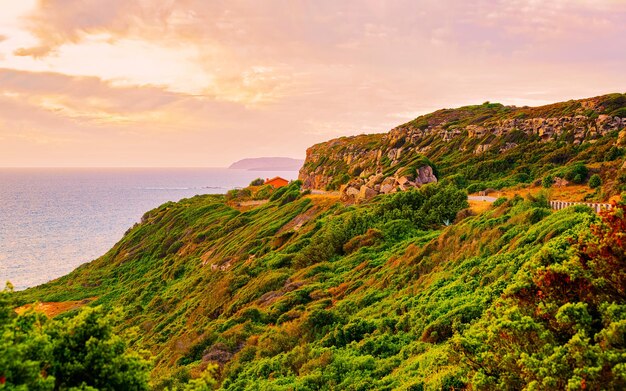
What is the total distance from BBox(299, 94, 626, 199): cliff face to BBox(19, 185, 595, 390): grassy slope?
13.5 m

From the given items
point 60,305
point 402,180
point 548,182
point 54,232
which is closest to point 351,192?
point 402,180

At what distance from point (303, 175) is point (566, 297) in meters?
102

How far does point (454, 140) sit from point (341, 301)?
5652 centimetres

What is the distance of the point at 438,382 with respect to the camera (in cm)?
1204

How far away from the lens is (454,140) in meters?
74.1

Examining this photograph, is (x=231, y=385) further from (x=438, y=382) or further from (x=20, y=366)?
(x=20, y=366)

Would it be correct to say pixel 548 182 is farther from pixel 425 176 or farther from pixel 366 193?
pixel 366 193

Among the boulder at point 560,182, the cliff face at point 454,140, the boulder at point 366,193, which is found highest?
the cliff face at point 454,140

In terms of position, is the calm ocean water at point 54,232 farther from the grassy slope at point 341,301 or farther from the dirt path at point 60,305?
the grassy slope at point 341,301

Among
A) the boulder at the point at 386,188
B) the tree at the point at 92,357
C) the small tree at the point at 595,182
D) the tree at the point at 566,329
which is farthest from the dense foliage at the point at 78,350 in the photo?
the boulder at the point at 386,188

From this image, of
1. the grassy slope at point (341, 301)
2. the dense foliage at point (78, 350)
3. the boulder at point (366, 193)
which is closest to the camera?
the dense foliage at point (78, 350)

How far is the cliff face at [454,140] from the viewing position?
54497 mm

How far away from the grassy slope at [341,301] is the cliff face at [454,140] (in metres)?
13.5

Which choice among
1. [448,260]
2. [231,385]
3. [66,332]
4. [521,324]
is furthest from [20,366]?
[448,260]
